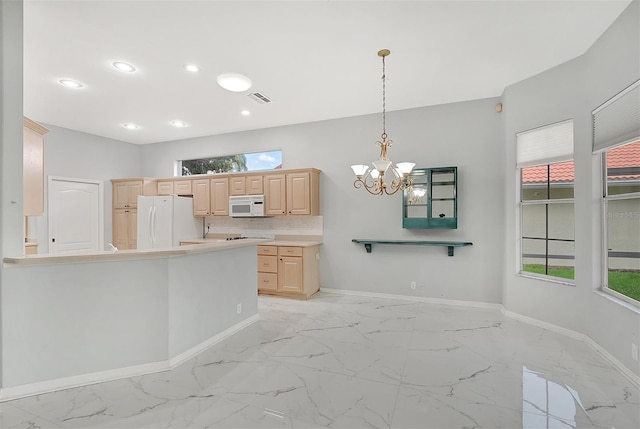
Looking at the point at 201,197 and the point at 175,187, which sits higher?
the point at 175,187

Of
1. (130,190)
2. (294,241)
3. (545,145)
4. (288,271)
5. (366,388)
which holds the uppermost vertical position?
(545,145)

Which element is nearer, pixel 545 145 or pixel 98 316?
pixel 98 316

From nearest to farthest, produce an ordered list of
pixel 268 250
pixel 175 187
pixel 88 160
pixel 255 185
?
pixel 268 250 < pixel 255 185 < pixel 88 160 < pixel 175 187

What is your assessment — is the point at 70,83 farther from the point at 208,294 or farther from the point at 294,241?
the point at 294,241

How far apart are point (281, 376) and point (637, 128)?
3.54 metres

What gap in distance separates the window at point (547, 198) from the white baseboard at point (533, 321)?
0.56m

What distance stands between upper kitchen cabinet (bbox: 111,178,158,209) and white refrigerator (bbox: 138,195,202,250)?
22.6 inches

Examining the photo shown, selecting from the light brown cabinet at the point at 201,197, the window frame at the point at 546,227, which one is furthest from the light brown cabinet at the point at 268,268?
the window frame at the point at 546,227

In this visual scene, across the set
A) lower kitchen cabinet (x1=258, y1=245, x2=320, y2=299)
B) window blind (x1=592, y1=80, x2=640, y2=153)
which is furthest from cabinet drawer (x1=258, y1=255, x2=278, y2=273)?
window blind (x1=592, y1=80, x2=640, y2=153)

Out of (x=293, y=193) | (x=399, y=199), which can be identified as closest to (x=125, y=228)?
(x=293, y=193)

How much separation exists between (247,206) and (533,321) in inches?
177

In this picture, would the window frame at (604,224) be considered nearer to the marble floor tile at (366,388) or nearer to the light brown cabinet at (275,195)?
the marble floor tile at (366,388)

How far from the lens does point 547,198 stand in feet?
11.6

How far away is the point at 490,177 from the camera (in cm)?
424
